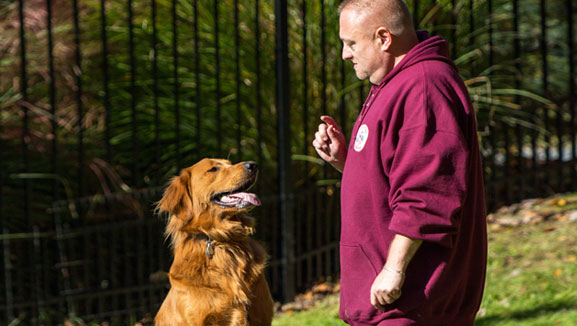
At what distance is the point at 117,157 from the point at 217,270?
336cm

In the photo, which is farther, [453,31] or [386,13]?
[453,31]

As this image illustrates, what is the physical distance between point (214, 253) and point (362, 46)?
4.79 ft

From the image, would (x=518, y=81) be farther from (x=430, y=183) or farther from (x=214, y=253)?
(x=430, y=183)

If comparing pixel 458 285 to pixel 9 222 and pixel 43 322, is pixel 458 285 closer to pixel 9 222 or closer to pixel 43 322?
pixel 43 322

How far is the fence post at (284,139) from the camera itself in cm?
574

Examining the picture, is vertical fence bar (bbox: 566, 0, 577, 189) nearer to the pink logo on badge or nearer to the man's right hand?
the man's right hand

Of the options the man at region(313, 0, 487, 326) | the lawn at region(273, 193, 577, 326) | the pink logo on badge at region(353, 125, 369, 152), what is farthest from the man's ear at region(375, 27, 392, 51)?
the lawn at region(273, 193, 577, 326)

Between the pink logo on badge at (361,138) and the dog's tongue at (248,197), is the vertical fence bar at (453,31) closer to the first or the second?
the dog's tongue at (248,197)

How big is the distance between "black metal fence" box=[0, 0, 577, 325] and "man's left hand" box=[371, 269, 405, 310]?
10.6 ft

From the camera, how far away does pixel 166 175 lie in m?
6.44

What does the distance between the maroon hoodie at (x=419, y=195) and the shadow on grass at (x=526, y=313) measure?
2405 mm

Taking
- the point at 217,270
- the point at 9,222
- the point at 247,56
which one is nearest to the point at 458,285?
the point at 217,270

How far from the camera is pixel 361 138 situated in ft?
8.01

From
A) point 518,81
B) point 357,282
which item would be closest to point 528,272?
point 518,81
